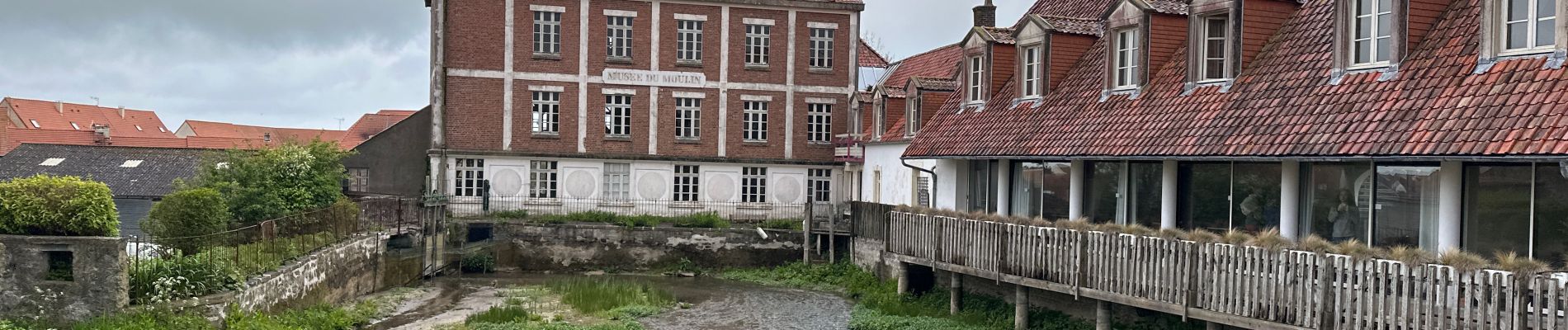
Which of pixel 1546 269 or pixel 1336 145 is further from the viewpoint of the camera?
pixel 1336 145

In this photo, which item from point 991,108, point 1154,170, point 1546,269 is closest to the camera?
point 1546,269

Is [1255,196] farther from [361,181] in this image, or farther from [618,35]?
[361,181]

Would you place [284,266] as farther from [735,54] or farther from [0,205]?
[735,54]

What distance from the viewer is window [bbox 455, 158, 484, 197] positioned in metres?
34.4

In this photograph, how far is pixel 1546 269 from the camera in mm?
9844

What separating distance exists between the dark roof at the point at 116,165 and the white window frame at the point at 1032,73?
26.1m

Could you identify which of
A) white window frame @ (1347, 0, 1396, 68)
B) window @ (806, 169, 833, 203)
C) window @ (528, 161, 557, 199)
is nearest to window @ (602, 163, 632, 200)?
window @ (528, 161, 557, 199)

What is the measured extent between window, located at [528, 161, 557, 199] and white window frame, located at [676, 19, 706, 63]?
4.40 meters

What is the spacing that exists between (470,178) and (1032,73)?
18.4 m

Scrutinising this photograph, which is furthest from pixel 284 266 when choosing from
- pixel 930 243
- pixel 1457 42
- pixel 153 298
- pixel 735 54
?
pixel 735 54

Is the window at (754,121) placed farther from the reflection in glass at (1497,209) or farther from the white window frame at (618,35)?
the reflection in glass at (1497,209)

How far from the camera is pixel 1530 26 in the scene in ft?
37.8

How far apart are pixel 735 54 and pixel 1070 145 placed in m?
19.1

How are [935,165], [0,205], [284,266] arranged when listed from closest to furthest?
[0,205]
[284,266]
[935,165]
